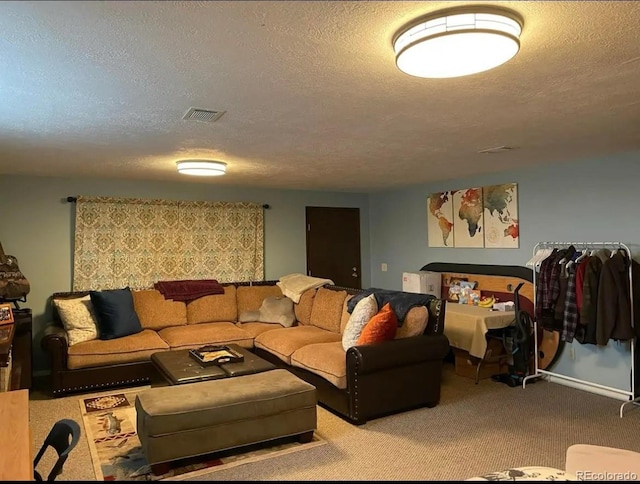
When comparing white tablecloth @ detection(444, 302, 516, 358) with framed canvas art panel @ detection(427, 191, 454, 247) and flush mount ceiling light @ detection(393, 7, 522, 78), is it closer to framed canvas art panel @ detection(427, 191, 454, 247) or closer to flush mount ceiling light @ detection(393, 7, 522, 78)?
framed canvas art panel @ detection(427, 191, 454, 247)

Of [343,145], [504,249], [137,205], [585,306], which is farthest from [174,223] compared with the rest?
[585,306]

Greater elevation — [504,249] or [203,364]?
[504,249]

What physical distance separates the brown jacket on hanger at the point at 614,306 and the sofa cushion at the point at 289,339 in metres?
2.30

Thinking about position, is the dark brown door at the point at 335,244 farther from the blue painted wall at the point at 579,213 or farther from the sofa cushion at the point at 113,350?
the sofa cushion at the point at 113,350

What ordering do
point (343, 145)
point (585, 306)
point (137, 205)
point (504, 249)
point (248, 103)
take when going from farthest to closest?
1. point (137, 205)
2. point (504, 249)
3. point (585, 306)
4. point (343, 145)
5. point (248, 103)

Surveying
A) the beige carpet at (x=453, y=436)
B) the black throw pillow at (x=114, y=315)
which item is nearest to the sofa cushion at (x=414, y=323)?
the beige carpet at (x=453, y=436)

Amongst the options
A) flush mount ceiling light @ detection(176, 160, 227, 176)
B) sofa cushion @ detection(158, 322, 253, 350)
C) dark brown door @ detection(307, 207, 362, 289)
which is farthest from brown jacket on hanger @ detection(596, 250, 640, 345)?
dark brown door @ detection(307, 207, 362, 289)

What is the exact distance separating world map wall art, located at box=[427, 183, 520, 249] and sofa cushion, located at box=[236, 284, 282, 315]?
2181mm

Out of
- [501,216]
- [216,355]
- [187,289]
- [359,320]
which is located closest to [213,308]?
[187,289]

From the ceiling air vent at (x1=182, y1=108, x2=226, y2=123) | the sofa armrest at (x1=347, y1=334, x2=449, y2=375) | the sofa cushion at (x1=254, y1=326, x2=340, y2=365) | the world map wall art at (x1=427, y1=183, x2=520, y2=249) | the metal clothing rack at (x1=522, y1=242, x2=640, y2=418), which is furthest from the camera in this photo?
the world map wall art at (x1=427, y1=183, x2=520, y2=249)

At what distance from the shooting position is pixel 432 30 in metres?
1.72

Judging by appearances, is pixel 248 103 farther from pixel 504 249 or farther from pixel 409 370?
pixel 504 249

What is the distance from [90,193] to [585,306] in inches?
206

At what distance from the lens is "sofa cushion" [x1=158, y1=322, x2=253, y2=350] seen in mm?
4924
